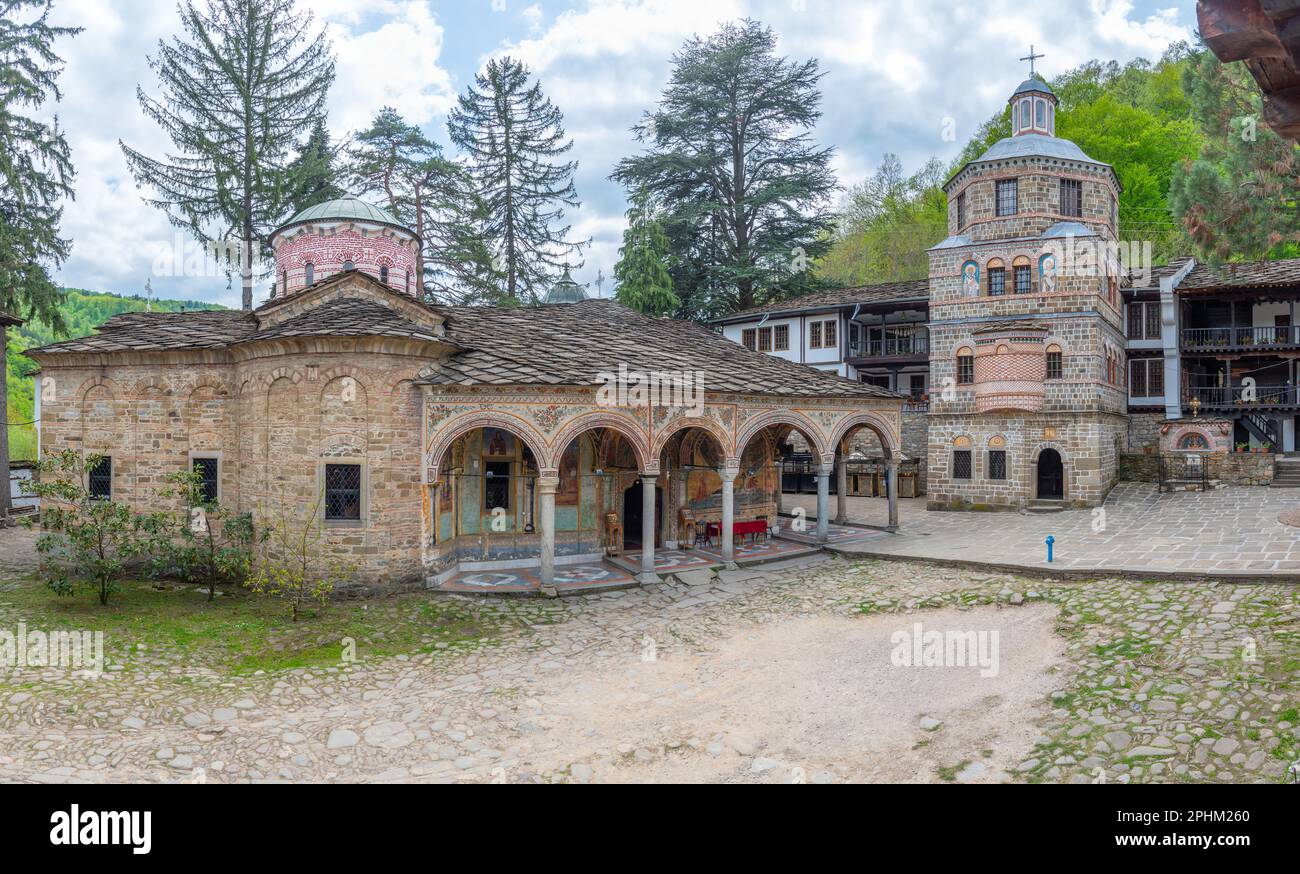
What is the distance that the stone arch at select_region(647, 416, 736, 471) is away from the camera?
1449 centimetres

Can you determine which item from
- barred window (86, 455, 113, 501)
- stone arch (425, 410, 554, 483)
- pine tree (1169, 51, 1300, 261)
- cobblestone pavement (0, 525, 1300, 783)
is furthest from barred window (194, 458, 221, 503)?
pine tree (1169, 51, 1300, 261)

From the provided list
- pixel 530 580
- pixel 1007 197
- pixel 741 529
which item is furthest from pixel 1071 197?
pixel 530 580

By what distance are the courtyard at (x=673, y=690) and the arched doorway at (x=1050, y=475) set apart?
1105 cm

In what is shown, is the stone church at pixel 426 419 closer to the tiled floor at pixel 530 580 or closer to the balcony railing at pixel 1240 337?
the tiled floor at pixel 530 580

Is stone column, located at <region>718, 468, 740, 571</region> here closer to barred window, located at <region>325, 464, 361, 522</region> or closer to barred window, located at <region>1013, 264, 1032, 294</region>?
barred window, located at <region>325, 464, 361, 522</region>

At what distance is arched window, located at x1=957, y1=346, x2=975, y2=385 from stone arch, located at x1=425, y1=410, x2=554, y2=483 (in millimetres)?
16441

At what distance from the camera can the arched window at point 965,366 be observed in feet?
77.4

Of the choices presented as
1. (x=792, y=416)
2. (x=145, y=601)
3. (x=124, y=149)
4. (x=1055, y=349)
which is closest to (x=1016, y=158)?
(x=1055, y=349)

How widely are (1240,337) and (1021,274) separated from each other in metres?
11.9

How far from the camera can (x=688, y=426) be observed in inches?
607

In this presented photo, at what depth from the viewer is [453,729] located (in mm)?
7980

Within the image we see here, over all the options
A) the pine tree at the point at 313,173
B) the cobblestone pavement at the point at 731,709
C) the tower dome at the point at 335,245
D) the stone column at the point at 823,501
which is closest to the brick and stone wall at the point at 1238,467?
the stone column at the point at 823,501
